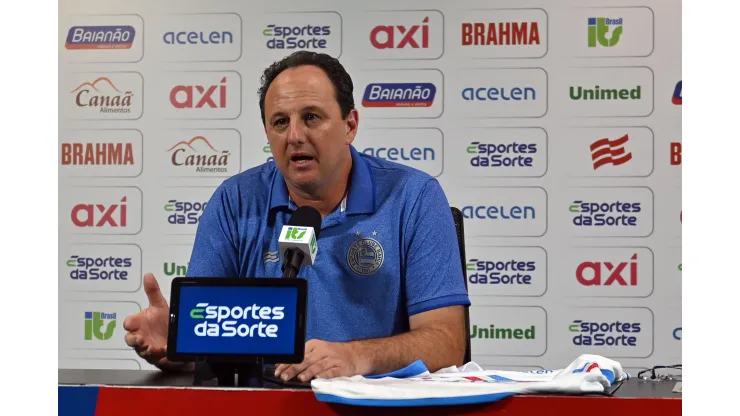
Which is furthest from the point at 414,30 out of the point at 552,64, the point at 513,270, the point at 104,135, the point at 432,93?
the point at 104,135

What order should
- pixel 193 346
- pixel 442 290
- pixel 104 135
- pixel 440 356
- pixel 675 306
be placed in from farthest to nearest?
pixel 104 135, pixel 675 306, pixel 442 290, pixel 440 356, pixel 193 346

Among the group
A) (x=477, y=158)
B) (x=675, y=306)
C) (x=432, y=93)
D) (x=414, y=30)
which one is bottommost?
(x=675, y=306)

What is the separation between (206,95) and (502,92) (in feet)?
4.31

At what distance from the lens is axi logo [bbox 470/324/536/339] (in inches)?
141

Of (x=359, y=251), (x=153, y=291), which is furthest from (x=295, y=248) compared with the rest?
(x=359, y=251)

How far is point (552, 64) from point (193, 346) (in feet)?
9.06

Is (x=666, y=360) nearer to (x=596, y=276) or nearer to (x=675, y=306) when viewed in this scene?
(x=675, y=306)

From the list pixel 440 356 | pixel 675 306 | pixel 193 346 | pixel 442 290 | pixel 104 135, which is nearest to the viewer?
pixel 193 346

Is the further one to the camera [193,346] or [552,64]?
[552,64]

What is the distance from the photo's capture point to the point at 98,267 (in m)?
3.78

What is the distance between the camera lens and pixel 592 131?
11.7ft

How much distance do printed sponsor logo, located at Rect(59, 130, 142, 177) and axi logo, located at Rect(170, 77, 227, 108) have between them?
0.79 ft

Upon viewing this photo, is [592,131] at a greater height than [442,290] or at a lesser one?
greater

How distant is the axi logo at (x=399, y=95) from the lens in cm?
365
